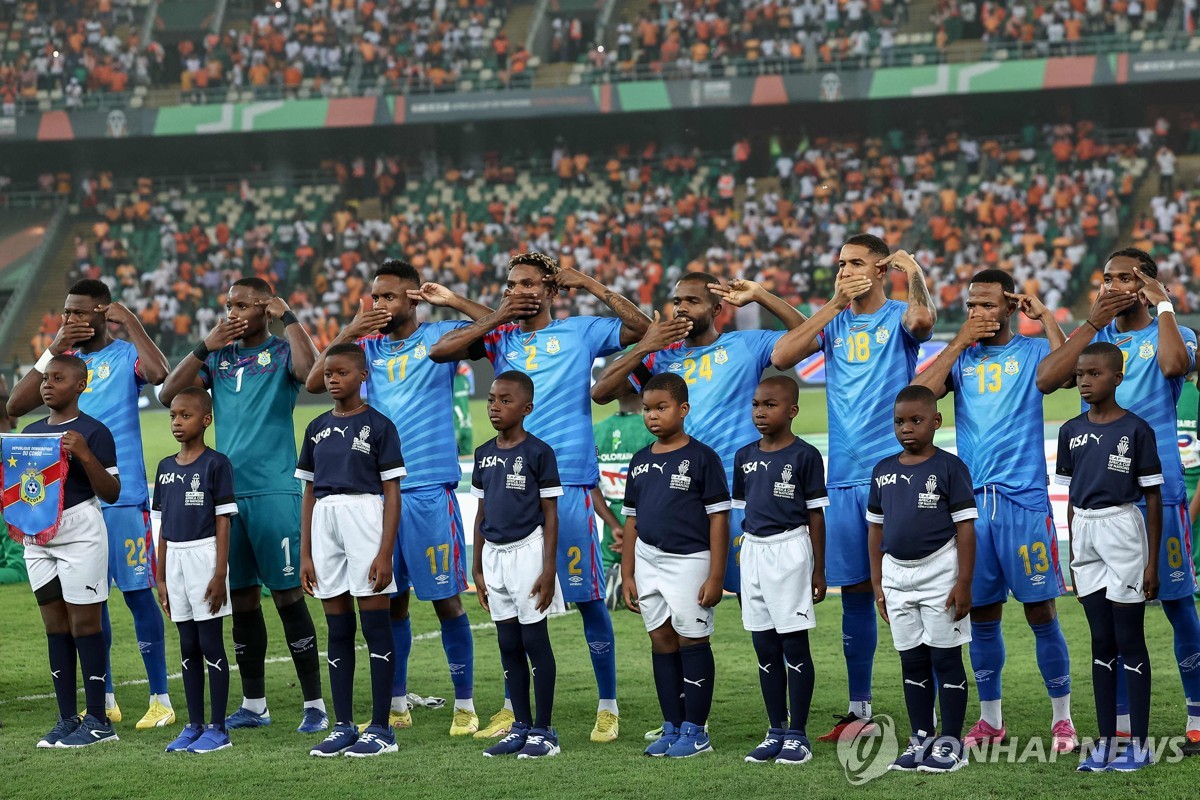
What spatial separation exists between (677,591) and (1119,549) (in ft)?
6.37

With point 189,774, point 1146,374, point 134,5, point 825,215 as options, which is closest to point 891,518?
point 1146,374

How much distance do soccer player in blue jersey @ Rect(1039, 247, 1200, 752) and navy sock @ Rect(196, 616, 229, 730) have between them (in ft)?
13.6

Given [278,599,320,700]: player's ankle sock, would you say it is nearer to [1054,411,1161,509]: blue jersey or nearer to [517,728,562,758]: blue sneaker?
[517,728,562,758]: blue sneaker

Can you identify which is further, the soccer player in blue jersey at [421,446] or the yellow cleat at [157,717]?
the yellow cleat at [157,717]

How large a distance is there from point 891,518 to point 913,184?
→ 29.0 meters

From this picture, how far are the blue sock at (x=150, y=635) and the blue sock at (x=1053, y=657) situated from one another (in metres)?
4.51

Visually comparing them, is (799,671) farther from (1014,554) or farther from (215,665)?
(215,665)

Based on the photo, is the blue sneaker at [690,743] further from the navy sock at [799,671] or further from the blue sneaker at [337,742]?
the blue sneaker at [337,742]

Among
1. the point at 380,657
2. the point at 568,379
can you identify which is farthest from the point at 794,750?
the point at 568,379

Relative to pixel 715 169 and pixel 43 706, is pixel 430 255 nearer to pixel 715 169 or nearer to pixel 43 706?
pixel 715 169

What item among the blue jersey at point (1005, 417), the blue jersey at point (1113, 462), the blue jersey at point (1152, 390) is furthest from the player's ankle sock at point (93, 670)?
the blue jersey at point (1152, 390)

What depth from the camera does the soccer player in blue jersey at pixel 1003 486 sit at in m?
6.54

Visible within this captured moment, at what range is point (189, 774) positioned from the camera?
6504mm

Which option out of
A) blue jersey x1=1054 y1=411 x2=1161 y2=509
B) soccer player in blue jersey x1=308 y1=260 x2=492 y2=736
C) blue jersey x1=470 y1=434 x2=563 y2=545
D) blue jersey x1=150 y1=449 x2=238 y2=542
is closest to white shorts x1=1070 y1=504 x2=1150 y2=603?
blue jersey x1=1054 y1=411 x2=1161 y2=509
